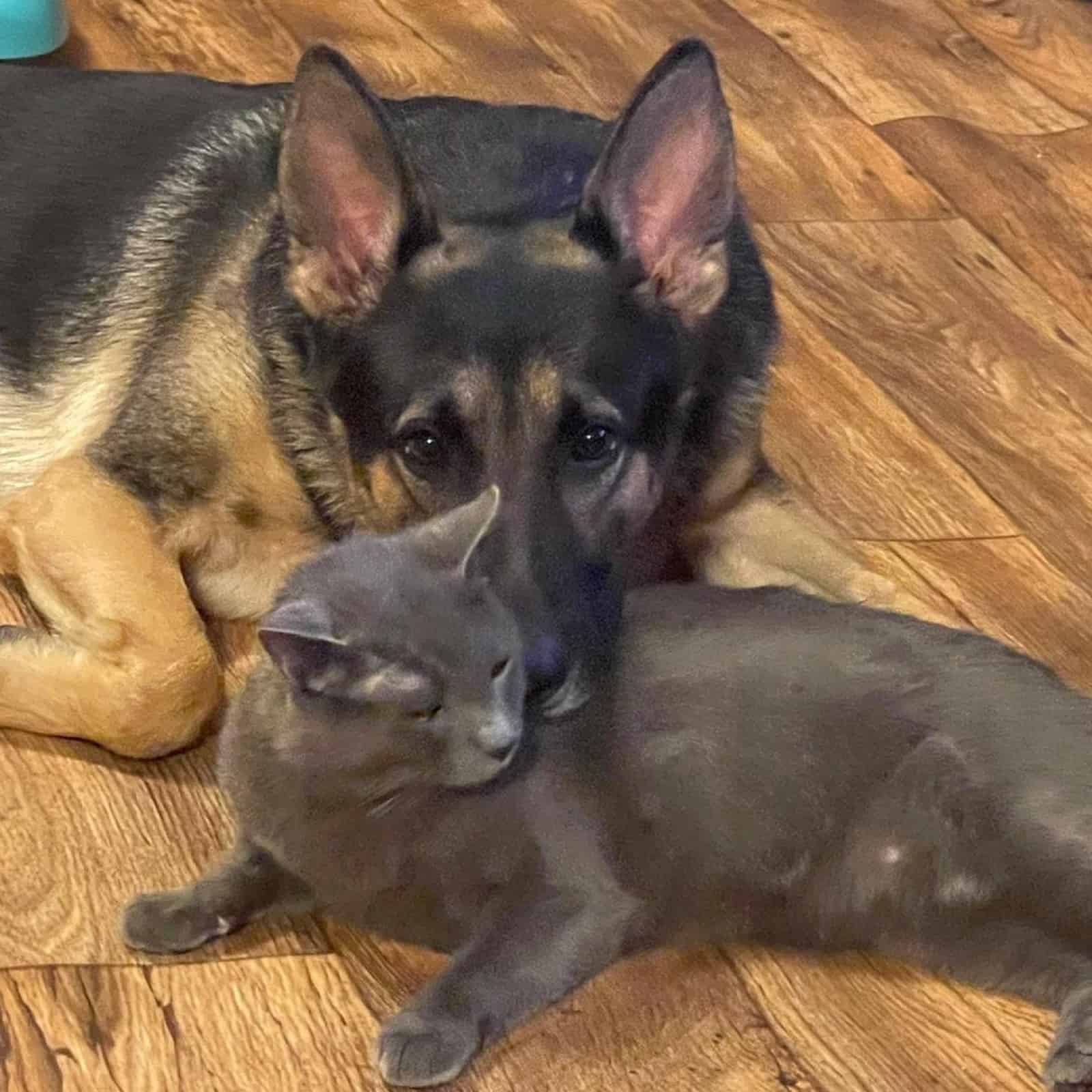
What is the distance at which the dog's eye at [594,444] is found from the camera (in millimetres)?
2264

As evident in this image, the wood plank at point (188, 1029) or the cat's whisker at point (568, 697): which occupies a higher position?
the cat's whisker at point (568, 697)

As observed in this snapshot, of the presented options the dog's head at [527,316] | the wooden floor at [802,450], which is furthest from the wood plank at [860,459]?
the dog's head at [527,316]

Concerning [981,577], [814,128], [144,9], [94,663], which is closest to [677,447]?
[981,577]

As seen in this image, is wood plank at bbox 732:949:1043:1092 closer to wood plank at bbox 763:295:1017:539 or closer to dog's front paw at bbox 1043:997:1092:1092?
dog's front paw at bbox 1043:997:1092:1092

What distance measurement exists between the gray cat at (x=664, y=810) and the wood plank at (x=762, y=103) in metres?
→ 1.94

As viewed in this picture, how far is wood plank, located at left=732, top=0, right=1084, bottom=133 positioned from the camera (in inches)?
169

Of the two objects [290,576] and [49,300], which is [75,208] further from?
[290,576]

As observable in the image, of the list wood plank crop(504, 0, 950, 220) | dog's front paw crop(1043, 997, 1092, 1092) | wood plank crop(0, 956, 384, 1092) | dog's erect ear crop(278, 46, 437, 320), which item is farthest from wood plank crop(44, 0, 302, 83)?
dog's front paw crop(1043, 997, 1092, 1092)

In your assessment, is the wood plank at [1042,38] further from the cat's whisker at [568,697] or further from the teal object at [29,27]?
the cat's whisker at [568,697]

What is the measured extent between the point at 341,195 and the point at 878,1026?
114 centimetres

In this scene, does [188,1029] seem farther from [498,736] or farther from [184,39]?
[184,39]

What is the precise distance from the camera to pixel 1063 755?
199cm

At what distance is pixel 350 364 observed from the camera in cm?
237

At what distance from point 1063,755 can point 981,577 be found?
87 cm
